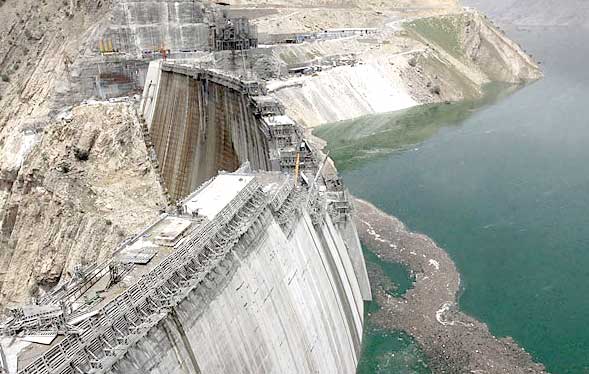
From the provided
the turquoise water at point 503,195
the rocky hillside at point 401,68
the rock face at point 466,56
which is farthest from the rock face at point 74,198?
the rock face at point 466,56

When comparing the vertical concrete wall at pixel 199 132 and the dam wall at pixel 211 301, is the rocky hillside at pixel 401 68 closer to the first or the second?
the vertical concrete wall at pixel 199 132

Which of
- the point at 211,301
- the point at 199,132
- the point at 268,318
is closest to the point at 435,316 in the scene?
the point at 268,318

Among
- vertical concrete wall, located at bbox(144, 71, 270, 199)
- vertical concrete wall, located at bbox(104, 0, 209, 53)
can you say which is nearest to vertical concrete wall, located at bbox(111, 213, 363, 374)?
vertical concrete wall, located at bbox(144, 71, 270, 199)

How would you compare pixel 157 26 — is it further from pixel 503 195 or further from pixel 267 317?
pixel 267 317

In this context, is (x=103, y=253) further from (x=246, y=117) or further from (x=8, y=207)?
(x=246, y=117)

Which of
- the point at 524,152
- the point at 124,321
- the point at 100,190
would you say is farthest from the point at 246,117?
the point at 524,152

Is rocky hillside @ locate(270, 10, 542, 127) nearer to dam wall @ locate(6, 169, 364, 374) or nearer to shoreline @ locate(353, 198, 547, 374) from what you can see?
shoreline @ locate(353, 198, 547, 374)
